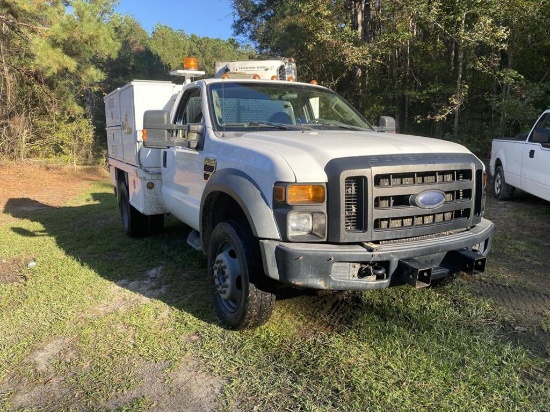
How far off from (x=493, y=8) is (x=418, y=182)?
919 centimetres

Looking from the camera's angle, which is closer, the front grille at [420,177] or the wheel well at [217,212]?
the front grille at [420,177]

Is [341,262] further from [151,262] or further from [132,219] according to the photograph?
[132,219]

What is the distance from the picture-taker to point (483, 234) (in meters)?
3.37

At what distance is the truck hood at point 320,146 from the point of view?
2914 millimetres

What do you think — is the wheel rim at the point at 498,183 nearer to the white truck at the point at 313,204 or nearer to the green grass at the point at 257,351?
the green grass at the point at 257,351

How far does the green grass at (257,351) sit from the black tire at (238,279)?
0.17m

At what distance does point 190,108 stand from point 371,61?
991 cm

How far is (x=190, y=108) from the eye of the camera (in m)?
4.73

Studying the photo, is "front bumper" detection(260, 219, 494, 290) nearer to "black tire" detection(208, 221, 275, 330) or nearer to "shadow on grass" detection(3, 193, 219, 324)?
"black tire" detection(208, 221, 275, 330)

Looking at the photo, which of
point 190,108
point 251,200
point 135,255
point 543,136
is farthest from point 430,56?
point 251,200

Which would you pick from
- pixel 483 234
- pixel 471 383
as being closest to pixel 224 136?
pixel 483 234

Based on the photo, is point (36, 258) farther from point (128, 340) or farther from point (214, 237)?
point (214, 237)

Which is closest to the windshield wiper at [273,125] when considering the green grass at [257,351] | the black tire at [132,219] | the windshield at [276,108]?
the windshield at [276,108]

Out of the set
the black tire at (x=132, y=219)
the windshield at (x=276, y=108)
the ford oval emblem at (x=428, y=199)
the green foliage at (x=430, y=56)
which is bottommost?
the black tire at (x=132, y=219)
